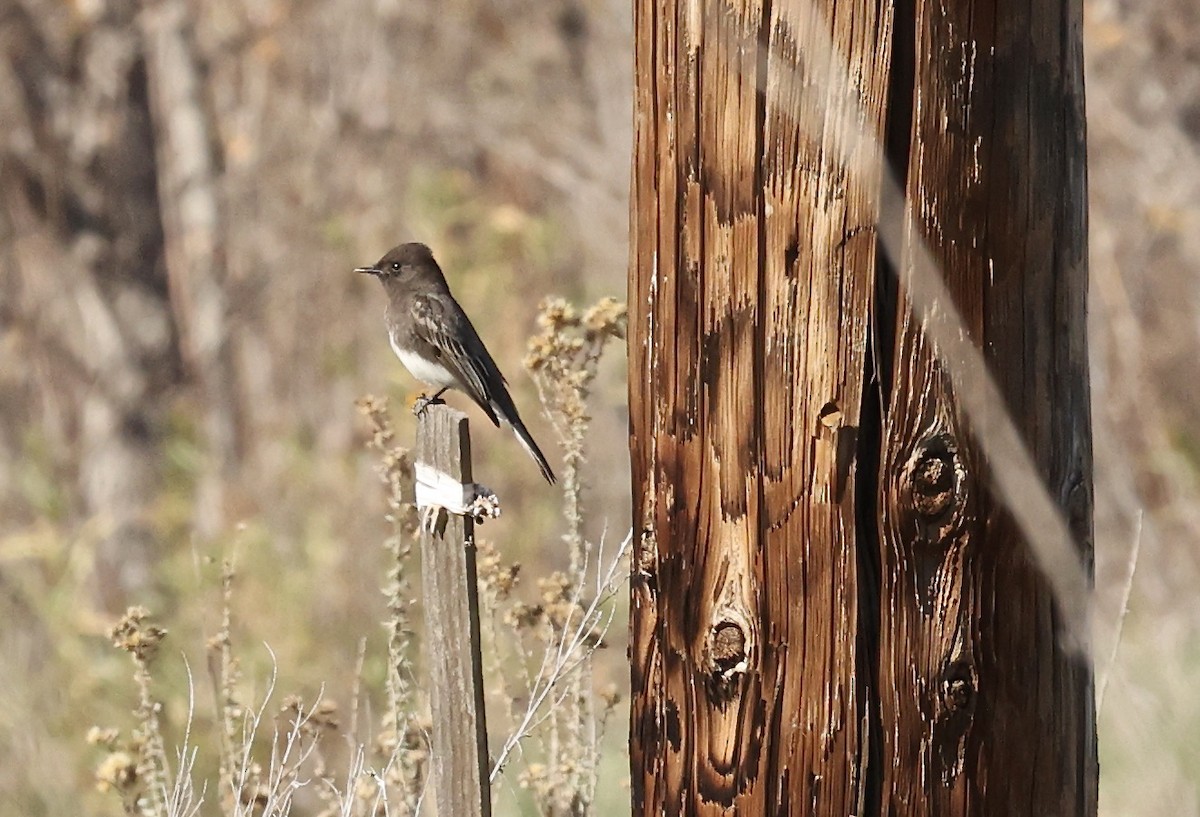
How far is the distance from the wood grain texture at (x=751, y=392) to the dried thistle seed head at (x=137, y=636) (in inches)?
70.6

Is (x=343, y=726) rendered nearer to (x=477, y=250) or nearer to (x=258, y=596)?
(x=258, y=596)

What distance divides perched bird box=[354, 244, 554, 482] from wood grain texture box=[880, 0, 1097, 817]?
2918mm

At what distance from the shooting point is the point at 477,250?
9719 millimetres

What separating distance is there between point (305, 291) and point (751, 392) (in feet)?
26.8

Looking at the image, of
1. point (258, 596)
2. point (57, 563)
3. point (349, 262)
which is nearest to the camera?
point (258, 596)

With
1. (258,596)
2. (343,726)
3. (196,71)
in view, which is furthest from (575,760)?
(196,71)

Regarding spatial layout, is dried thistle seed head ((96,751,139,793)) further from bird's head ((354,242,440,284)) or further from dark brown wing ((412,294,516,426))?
bird's head ((354,242,440,284))

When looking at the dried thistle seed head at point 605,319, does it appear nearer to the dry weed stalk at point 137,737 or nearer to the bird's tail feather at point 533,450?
the bird's tail feather at point 533,450

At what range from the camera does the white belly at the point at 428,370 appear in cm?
501

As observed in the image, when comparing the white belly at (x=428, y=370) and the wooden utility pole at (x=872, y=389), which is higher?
the white belly at (x=428, y=370)

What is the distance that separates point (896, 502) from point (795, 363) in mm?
204

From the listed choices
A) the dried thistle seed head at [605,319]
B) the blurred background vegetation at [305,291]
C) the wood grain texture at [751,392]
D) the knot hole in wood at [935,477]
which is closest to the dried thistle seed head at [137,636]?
the dried thistle seed head at [605,319]

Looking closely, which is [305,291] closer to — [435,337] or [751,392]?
[435,337]

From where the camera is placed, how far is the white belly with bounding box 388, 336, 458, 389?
16.4 ft
